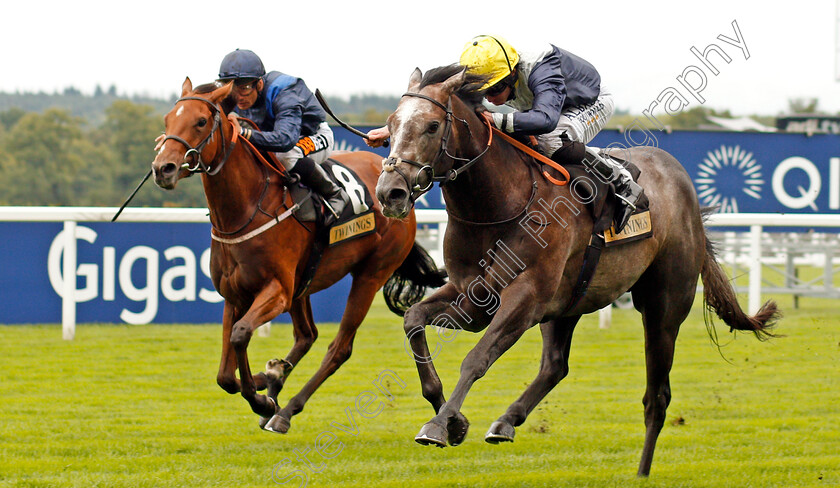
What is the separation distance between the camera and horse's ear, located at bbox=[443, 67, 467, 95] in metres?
3.47

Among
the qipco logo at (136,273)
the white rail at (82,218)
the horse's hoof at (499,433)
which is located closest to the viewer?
the horse's hoof at (499,433)

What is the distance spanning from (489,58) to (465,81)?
189 mm

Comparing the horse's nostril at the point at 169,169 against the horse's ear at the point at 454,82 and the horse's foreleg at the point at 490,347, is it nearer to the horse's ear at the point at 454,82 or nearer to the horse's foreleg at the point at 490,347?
the horse's ear at the point at 454,82

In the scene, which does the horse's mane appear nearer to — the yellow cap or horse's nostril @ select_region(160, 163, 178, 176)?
the yellow cap

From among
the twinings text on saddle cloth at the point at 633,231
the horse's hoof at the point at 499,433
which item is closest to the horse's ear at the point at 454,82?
the twinings text on saddle cloth at the point at 633,231

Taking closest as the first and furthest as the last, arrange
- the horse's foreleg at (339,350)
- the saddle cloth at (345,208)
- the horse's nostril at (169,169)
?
the horse's nostril at (169,169)
the horse's foreleg at (339,350)
the saddle cloth at (345,208)

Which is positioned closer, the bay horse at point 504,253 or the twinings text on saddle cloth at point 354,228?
the bay horse at point 504,253

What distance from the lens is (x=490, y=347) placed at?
350 cm

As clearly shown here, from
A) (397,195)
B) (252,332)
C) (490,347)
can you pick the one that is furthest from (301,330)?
(397,195)

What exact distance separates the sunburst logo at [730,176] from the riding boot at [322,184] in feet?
31.6

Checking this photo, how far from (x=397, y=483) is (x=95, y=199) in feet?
87.2

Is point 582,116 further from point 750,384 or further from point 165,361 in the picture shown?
point 165,361

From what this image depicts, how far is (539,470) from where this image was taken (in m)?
4.58

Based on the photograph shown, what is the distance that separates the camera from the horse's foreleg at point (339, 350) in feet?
16.2
